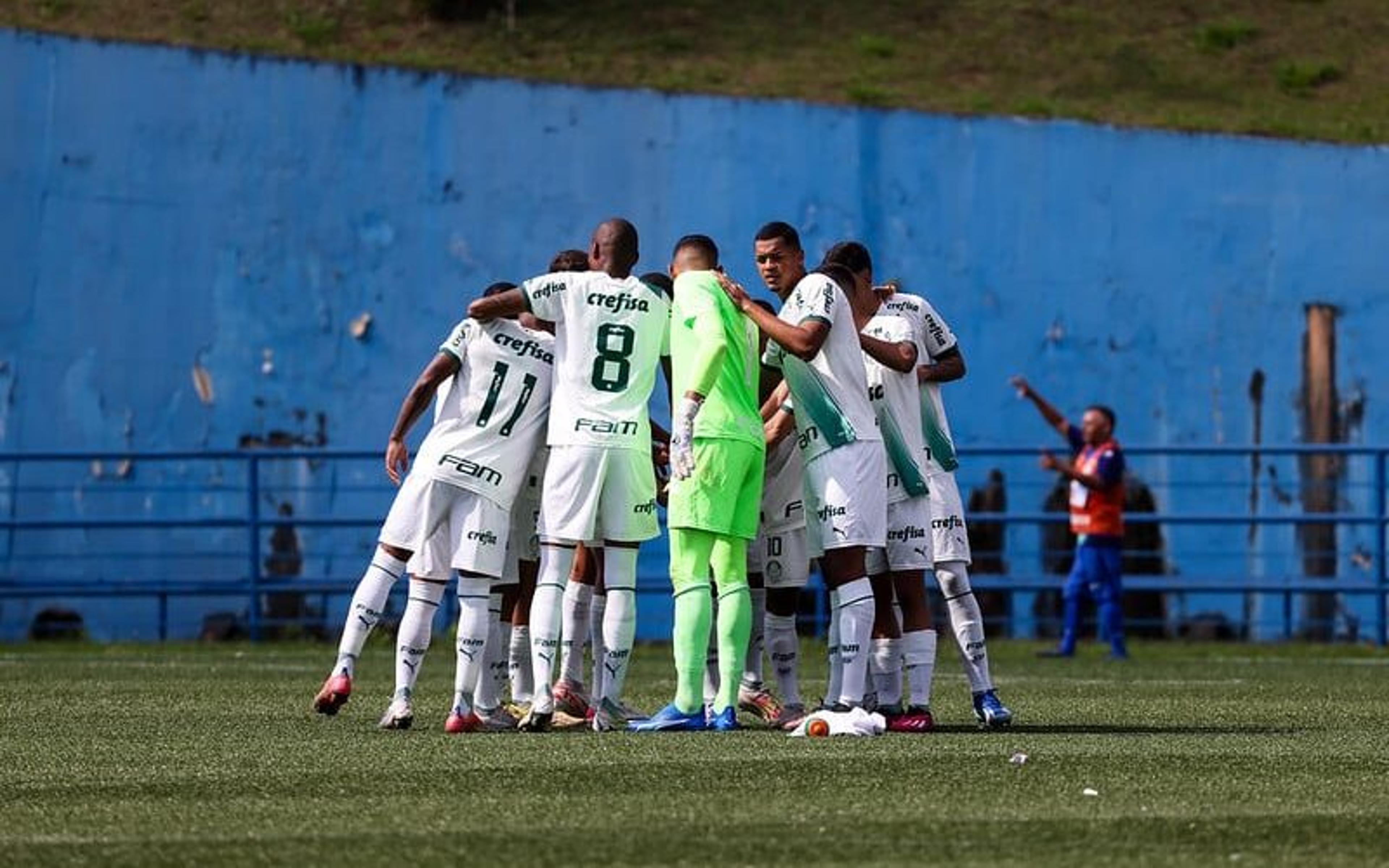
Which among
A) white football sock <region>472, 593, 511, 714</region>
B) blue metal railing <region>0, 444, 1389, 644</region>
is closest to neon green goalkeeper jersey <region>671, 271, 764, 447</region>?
white football sock <region>472, 593, 511, 714</region>

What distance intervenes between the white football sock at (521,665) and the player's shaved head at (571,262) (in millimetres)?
1709

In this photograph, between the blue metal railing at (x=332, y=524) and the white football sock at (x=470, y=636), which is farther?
the blue metal railing at (x=332, y=524)

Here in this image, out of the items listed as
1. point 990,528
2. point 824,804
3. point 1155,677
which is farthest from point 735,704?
point 990,528

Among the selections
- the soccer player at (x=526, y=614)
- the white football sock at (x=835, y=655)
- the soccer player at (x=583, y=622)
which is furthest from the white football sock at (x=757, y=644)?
the soccer player at (x=526, y=614)

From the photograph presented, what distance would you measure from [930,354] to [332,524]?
36.0 feet

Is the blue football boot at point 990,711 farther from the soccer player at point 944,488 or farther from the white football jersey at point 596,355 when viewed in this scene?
the white football jersey at point 596,355

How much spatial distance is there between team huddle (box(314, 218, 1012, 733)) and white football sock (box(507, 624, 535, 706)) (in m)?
0.28

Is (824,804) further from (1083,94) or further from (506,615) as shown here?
(1083,94)

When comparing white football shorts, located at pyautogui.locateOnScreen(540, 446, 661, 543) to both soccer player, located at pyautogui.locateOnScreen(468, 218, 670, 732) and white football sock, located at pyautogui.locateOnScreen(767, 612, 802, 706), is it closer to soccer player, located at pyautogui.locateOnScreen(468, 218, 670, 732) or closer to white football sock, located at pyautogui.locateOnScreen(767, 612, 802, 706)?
soccer player, located at pyautogui.locateOnScreen(468, 218, 670, 732)

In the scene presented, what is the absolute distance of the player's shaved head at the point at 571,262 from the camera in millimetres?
12070

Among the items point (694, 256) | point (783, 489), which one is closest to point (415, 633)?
point (783, 489)

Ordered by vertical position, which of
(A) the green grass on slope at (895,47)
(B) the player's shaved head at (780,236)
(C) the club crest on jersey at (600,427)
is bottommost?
(C) the club crest on jersey at (600,427)

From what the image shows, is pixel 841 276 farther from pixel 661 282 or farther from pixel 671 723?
pixel 671 723

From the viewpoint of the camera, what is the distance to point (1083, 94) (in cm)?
2684
